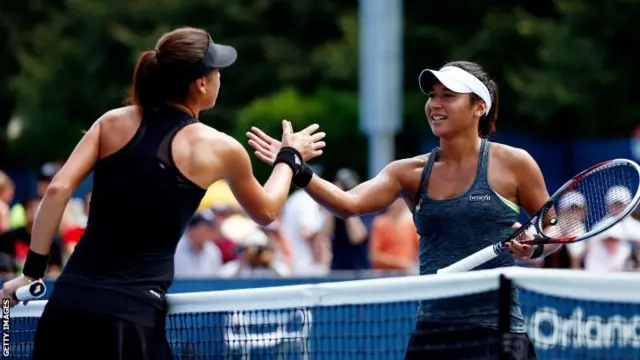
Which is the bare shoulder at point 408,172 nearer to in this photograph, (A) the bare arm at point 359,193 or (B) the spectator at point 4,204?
(A) the bare arm at point 359,193

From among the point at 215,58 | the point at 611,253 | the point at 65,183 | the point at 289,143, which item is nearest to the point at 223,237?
the point at 611,253

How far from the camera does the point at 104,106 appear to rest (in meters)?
38.8

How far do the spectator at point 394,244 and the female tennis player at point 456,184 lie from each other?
824 centimetres

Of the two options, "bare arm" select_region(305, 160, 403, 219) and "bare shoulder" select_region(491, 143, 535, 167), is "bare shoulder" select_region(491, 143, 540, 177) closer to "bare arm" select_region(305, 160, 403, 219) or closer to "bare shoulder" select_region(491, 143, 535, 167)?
"bare shoulder" select_region(491, 143, 535, 167)

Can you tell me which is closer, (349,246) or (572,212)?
(572,212)

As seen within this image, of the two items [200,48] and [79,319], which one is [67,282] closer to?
[79,319]

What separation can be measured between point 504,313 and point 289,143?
136cm

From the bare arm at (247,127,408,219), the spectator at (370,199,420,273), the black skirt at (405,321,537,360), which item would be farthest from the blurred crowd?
the black skirt at (405,321,537,360)

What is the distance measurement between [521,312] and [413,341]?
53cm

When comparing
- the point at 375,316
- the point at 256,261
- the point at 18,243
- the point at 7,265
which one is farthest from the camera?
the point at 256,261

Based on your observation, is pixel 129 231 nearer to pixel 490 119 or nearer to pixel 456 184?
pixel 456 184

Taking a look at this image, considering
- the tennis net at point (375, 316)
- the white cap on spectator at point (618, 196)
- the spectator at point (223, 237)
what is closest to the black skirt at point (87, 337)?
the tennis net at point (375, 316)

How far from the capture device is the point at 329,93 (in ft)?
102

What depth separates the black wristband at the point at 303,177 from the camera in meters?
6.09
